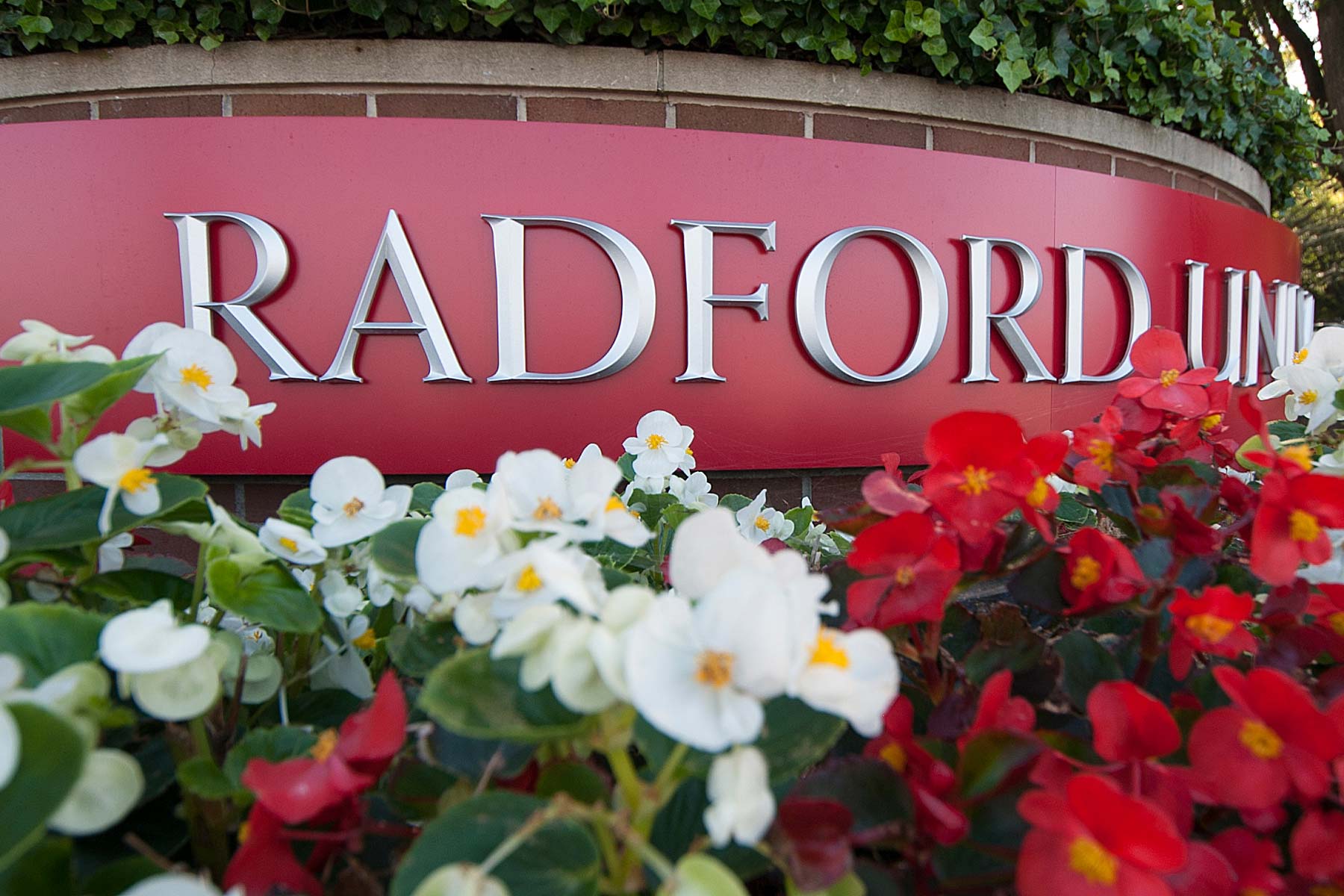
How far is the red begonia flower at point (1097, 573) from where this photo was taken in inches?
13.3

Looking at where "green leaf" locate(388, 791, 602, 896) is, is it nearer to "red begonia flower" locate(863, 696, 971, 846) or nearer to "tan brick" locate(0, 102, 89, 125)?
"red begonia flower" locate(863, 696, 971, 846)

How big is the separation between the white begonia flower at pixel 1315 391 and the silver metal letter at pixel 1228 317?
A: 1446mm

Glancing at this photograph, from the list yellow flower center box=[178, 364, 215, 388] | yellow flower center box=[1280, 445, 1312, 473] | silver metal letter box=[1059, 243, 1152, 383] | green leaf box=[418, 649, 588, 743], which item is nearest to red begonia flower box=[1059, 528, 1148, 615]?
yellow flower center box=[1280, 445, 1312, 473]

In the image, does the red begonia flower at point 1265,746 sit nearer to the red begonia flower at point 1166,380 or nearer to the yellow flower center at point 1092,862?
the yellow flower center at point 1092,862

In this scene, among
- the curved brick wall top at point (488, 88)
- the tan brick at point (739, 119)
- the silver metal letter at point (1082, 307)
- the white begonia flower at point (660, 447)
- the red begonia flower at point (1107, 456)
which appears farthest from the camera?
the silver metal letter at point (1082, 307)

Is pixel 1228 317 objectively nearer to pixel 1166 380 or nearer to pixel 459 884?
pixel 1166 380

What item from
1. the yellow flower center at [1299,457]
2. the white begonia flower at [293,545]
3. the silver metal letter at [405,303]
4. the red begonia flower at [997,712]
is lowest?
the red begonia flower at [997,712]

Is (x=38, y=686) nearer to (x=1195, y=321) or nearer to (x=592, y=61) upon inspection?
(x=592, y=61)

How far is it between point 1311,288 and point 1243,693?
710 centimetres

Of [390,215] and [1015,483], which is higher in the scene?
[390,215]

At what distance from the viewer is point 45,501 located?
0.38 metres

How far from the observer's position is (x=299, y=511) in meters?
0.47

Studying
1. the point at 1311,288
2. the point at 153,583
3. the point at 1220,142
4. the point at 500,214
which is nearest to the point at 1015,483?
the point at 153,583

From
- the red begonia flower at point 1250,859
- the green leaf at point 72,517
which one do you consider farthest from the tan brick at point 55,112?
the red begonia flower at point 1250,859
